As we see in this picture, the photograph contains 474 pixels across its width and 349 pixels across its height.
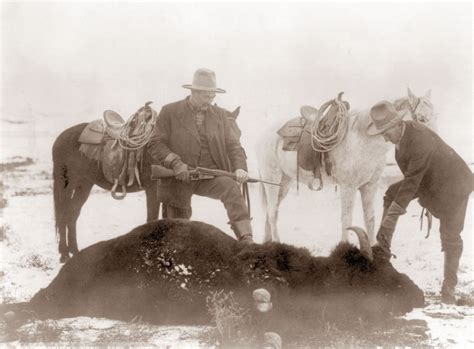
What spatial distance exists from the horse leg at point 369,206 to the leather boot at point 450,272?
1887mm

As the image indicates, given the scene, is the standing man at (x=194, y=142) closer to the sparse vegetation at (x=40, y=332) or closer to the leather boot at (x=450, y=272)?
the sparse vegetation at (x=40, y=332)

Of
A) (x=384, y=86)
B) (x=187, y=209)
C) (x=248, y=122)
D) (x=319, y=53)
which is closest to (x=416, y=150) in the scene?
(x=187, y=209)

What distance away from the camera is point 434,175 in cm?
455

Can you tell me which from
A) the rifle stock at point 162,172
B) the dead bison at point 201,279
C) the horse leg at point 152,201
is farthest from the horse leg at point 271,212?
the dead bison at point 201,279

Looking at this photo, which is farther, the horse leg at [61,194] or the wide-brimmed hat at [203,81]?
the horse leg at [61,194]

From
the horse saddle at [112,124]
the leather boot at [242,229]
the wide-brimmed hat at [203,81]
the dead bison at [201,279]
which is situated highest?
the wide-brimmed hat at [203,81]

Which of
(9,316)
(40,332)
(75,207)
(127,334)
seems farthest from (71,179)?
(127,334)

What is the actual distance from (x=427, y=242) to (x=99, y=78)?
649 centimetres

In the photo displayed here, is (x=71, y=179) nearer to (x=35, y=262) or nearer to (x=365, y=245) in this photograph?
(x=35, y=262)

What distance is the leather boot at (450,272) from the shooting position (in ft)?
15.1

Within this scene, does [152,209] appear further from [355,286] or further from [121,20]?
[355,286]

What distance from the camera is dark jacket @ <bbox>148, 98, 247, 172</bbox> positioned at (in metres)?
5.54

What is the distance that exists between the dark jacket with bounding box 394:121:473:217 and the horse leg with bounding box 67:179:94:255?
4.58m

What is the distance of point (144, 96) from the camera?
33.6 feet
